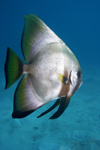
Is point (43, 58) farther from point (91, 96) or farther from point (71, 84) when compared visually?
point (91, 96)

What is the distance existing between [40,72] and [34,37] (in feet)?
0.73

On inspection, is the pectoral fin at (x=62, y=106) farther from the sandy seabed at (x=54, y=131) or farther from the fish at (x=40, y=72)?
the sandy seabed at (x=54, y=131)

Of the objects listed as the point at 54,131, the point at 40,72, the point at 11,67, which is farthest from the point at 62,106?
the point at 54,131

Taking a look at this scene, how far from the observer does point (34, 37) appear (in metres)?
0.80

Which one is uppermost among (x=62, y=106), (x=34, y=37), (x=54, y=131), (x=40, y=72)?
(x=34, y=37)

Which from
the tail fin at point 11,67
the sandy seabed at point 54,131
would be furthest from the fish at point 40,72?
the sandy seabed at point 54,131

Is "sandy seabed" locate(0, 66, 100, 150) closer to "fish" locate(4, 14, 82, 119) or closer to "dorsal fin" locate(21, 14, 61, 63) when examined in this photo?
"fish" locate(4, 14, 82, 119)

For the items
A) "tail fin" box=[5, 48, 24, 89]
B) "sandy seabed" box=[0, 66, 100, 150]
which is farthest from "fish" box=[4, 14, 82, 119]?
"sandy seabed" box=[0, 66, 100, 150]

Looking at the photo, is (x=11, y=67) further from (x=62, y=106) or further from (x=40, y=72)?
(x=62, y=106)

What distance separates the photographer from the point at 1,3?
35375 millimetres

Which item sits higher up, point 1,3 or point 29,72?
point 1,3

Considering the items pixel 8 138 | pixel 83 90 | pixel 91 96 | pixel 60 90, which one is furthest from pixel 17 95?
pixel 83 90

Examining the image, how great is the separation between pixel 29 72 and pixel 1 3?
41322mm

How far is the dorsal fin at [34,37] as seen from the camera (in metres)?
0.78
